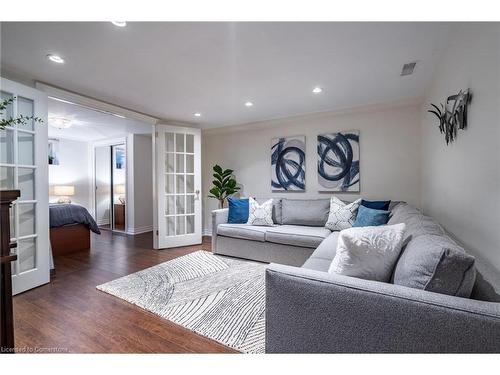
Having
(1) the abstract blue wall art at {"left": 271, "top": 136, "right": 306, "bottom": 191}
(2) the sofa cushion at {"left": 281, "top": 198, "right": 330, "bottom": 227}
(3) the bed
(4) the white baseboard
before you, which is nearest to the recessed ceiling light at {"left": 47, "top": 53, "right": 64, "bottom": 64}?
(3) the bed

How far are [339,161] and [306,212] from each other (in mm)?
969

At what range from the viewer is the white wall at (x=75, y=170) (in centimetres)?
524

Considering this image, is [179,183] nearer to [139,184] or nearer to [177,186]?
[177,186]

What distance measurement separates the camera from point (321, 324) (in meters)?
1.03

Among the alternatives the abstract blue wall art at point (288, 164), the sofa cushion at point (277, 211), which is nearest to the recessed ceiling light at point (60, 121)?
the abstract blue wall art at point (288, 164)

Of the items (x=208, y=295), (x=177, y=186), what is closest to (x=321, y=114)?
(x=177, y=186)

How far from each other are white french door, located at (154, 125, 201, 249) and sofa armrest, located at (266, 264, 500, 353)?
3.15 m

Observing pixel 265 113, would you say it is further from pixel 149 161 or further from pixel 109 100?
pixel 149 161

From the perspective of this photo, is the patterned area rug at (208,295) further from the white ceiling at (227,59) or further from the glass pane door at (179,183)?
the white ceiling at (227,59)

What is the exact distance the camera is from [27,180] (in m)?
2.36

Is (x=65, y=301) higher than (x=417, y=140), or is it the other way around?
(x=417, y=140)

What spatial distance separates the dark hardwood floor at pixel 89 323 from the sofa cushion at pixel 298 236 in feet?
5.22
